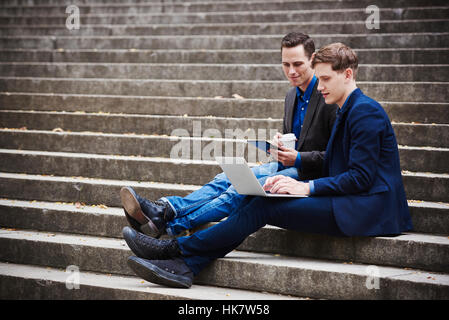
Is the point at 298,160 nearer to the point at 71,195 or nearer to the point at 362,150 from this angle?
the point at 362,150

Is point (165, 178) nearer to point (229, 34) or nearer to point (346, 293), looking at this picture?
point (346, 293)

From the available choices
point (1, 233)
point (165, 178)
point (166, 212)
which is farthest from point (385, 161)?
point (1, 233)

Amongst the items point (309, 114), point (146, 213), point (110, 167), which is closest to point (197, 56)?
point (110, 167)

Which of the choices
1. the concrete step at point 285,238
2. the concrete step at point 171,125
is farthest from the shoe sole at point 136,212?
the concrete step at point 171,125

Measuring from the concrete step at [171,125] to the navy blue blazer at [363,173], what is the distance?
131 centimetres

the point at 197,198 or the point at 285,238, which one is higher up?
the point at 197,198

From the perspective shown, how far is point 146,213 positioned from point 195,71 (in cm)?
287

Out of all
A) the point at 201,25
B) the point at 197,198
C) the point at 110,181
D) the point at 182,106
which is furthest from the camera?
the point at 201,25

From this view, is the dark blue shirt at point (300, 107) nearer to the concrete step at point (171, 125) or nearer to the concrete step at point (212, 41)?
the concrete step at point (171, 125)

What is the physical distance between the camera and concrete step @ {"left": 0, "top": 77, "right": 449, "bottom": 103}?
463 cm

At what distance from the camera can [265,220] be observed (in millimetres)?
3010

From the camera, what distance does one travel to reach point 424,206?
3365 millimetres

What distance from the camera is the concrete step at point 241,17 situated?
6180 millimetres
